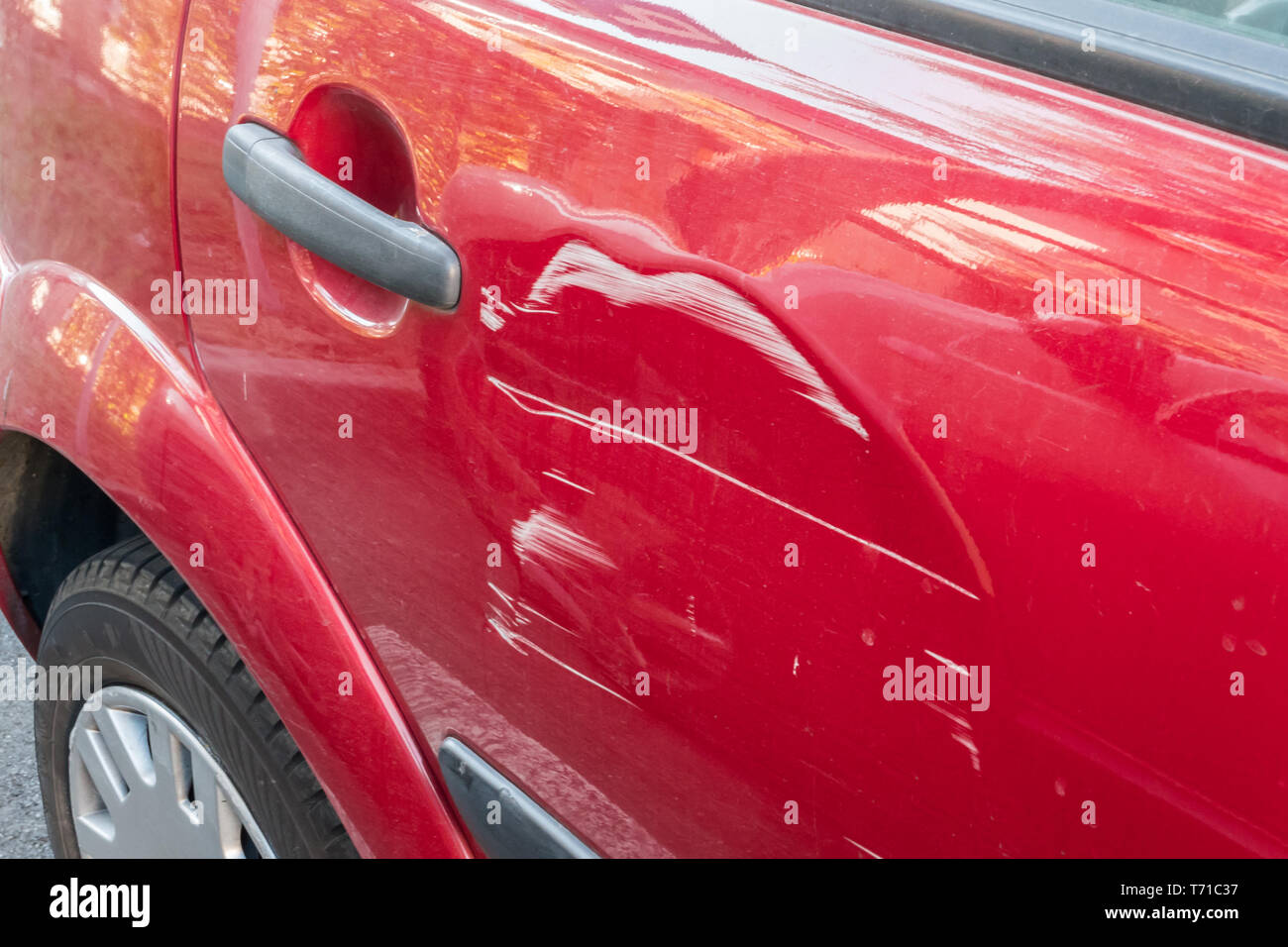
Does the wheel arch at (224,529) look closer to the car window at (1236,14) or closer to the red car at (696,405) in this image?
the red car at (696,405)

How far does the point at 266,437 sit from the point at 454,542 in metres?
0.32

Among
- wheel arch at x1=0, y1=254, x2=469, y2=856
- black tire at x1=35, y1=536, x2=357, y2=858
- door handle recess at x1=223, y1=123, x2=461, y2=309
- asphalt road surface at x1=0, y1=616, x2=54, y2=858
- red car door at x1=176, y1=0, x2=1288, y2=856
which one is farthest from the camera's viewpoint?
asphalt road surface at x1=0, y1=616, x2=54, y2=858

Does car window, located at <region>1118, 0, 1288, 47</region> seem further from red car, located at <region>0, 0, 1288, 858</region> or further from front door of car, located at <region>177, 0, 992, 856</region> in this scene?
front door of car, located at <region>177, 0, 992, 856</region>

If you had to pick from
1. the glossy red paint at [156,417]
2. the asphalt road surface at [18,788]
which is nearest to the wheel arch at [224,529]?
the glossy red paint at [156,417]

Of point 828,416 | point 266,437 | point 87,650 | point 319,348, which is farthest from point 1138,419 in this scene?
point 87,650

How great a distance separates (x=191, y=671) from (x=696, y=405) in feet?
3.06

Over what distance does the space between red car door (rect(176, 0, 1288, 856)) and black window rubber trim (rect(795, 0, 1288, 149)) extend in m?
0.03

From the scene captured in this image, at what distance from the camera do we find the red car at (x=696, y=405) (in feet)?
2.77

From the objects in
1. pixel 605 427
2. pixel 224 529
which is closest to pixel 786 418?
pixel 605 427

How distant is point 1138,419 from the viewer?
832 millimetres

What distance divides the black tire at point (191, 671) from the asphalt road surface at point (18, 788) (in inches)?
32.9

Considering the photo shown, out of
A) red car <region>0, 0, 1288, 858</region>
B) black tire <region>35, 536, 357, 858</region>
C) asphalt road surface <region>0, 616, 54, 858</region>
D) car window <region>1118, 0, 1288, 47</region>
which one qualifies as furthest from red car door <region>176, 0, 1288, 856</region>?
asphalt road surface <region>0, 616, 54, 858</region>

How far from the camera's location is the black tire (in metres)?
1.54

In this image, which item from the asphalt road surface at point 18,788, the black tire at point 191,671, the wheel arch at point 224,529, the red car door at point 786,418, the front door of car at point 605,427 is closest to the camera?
the red car door at point 786,418
